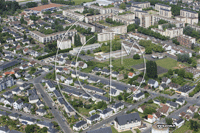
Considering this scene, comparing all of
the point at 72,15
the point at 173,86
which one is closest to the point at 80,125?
the point at 173,86

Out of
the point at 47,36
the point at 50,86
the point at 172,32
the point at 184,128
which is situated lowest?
the point at 184,128

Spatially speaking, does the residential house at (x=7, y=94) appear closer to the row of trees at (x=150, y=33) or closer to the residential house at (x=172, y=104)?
the residential house at (x=172, y=104)

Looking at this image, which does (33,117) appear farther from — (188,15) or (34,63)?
(188,15)

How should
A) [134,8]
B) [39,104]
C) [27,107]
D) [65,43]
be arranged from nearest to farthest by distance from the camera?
[27,107] → [39,104] → [65,43] → [134,8]

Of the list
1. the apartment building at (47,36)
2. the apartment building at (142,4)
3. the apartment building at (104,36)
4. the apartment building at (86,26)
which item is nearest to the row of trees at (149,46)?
the apartment building at (104,36)

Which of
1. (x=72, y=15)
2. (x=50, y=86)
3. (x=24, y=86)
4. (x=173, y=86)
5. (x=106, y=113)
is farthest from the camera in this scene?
(x=72, y=15)

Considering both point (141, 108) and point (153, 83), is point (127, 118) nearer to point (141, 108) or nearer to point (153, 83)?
point (141, 108)
